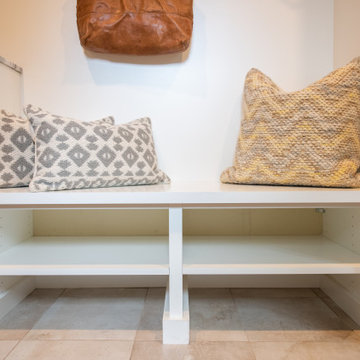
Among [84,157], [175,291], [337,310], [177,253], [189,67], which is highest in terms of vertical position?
[189,67]

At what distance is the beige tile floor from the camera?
802mm

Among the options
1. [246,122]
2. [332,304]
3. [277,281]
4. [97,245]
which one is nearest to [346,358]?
[332,304]

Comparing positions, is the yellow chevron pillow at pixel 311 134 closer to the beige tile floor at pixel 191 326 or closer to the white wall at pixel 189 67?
the white wall at pixel 189 67

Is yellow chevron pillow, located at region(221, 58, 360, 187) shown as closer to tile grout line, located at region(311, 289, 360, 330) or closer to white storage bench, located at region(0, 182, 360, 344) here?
white storage bench, located at region(0, 182, 360, 344)

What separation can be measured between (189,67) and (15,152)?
791mm

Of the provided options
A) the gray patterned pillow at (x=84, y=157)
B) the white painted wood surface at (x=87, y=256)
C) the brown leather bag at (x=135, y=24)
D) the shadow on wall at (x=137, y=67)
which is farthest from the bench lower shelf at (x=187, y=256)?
the brown leather bag at (x=135, y=24)

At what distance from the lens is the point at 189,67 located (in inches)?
48.3

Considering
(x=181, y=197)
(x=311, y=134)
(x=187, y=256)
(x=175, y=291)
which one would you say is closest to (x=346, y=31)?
(x=311, y=134)

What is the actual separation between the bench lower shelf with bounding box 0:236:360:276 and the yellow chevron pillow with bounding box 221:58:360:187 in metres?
0.26

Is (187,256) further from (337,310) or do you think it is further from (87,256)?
(337,310)

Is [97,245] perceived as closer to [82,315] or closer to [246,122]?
[82,315]

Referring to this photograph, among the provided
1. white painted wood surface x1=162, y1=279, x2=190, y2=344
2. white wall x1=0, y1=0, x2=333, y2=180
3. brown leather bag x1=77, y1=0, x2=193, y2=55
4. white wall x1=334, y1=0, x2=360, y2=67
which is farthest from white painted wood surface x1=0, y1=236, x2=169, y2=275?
white wall x1=334, y1=0, x2=360, y2=67

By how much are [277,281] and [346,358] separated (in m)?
0.48

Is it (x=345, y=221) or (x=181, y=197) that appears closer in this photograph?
(x=181, y=197)
